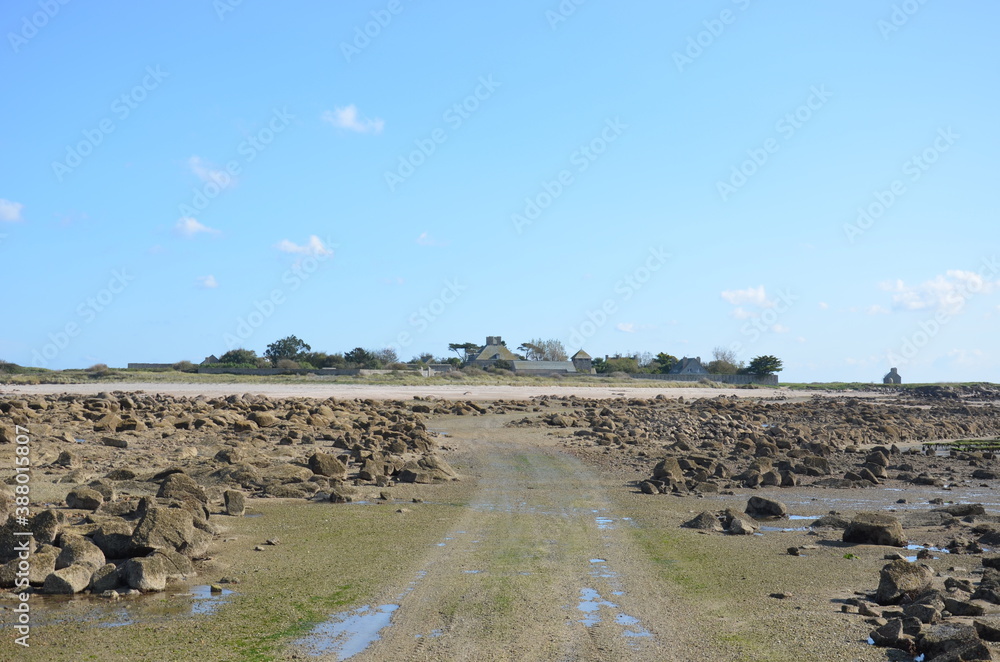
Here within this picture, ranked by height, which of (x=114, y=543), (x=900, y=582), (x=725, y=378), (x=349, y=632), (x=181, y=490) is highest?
(x=725, y=378)

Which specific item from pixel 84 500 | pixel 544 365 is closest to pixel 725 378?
pixel 544 365

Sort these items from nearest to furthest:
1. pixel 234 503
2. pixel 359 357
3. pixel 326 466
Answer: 1. pixel 234 503
2. pixel 326 466
3. pixel 359 357

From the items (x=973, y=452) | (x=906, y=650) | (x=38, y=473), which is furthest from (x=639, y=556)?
(x=973, y=452)

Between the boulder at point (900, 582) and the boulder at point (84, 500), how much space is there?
10381 mm

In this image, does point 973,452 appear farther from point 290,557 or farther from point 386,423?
point 290,557

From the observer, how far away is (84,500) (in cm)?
1215

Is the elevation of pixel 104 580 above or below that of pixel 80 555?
below

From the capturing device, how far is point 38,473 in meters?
15.5

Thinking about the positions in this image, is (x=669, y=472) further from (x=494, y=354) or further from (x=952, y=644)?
(x=494, y=354)

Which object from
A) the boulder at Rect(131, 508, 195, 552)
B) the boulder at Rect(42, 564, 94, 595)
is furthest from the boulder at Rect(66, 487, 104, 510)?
the boulder at Rect(42, 564, 94, 595)

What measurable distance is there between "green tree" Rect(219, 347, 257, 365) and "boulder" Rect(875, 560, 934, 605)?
101 m

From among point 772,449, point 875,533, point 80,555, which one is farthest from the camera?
point 772,449

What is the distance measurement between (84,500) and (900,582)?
10.7 meters

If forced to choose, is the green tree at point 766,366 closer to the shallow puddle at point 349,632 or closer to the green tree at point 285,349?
the green tree at point 285,349
